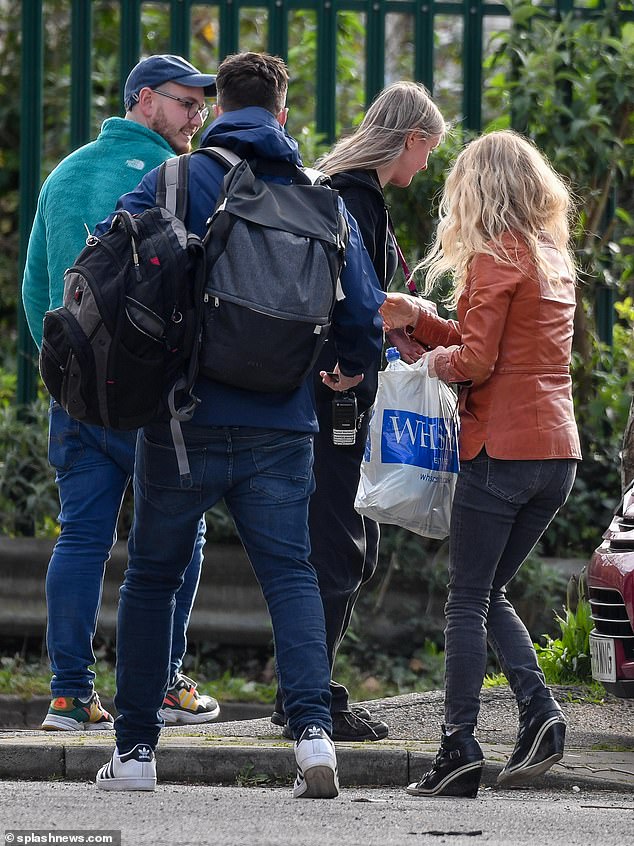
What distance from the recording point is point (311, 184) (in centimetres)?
384

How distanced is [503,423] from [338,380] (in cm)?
48

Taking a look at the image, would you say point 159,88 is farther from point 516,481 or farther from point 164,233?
point 516,481

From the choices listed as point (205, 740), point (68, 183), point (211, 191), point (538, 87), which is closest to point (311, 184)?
point (211, 191)

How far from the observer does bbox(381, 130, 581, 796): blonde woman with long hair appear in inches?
161

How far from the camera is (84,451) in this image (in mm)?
4859

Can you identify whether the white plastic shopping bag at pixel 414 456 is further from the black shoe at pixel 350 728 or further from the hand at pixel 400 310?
the black shoe at pixel 350 728

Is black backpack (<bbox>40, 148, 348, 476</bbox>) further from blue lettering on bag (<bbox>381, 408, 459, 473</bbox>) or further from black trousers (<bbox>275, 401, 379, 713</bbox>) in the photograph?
black trousers (<bbox>275, 401, 379, 713</bbox>)

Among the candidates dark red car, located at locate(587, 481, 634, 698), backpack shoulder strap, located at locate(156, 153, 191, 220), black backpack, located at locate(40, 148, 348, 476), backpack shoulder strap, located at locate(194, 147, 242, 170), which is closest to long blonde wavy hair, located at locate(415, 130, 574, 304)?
black backpack, located at locate(40, 148, 348, 476)

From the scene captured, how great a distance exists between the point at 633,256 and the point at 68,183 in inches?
144

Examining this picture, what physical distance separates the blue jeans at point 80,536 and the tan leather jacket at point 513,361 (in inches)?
44.8

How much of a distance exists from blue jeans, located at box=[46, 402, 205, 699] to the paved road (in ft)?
2.34

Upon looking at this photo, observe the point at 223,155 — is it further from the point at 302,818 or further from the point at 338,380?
the point at 302,818

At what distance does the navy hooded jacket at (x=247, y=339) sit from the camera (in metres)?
3.71

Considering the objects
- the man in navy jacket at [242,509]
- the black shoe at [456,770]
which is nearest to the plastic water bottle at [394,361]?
the man in navy jacket at [242,509]
